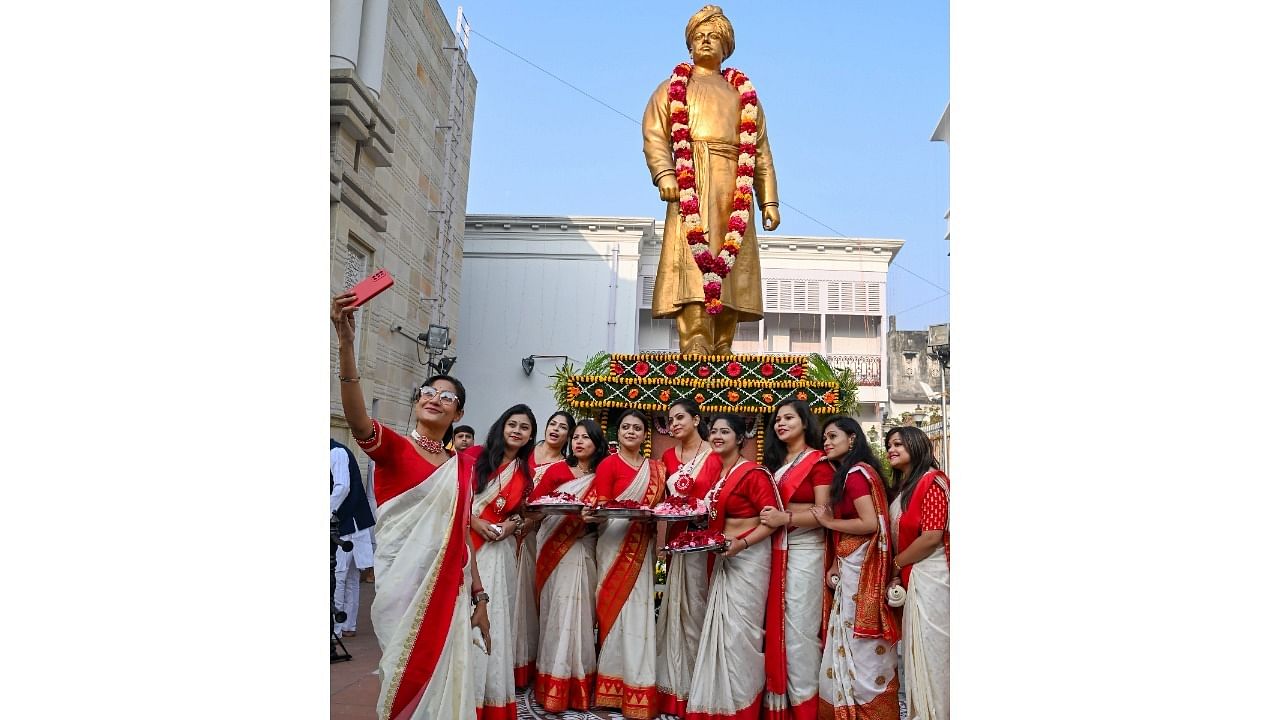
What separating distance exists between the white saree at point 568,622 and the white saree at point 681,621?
361 millimetres

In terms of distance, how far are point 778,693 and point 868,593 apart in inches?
23.3

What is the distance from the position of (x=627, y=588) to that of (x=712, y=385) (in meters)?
2.05

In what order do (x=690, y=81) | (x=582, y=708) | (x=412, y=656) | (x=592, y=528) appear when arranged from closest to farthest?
1. (x=412, y=656)
2. (x=582, y=708)
3. (x=592, y=528)
4. (x=690, y=81)

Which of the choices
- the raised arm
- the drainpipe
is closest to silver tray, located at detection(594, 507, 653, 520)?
the raised arm

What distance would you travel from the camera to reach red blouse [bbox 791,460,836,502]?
3.89 m

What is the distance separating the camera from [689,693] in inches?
152

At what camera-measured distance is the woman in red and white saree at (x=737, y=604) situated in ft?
12.3

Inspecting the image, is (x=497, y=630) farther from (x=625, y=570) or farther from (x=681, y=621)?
(x=681, y=621)

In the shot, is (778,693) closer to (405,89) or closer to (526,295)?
(405,89)

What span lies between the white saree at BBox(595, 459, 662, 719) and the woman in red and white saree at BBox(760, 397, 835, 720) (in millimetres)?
581

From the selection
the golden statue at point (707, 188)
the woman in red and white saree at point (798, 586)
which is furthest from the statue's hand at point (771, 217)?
the woman in red and white saree at point (798, 586)

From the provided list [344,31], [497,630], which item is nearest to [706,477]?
[497,630]

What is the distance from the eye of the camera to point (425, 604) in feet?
8.98
